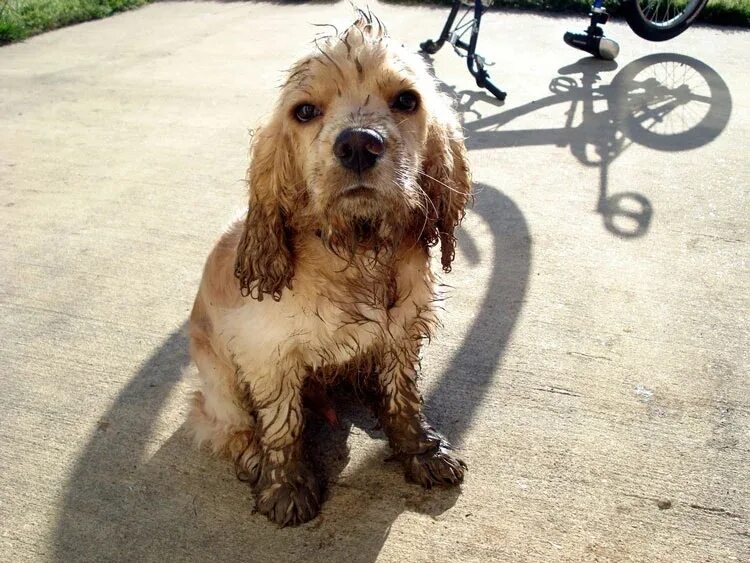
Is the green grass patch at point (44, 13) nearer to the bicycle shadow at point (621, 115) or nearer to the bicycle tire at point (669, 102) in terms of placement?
the bicycle shadow at point (621, 115)

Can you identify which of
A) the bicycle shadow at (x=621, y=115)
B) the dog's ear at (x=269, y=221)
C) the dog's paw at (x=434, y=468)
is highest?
the dog's ear at (x=269, y=221)

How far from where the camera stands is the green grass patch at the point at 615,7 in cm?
831

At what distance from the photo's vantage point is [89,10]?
10094 mm

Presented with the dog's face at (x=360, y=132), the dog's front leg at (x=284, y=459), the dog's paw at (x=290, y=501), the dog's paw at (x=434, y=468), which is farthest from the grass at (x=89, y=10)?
the dog's paw at (x=290, y=501)

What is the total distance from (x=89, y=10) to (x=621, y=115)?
26.1 ft

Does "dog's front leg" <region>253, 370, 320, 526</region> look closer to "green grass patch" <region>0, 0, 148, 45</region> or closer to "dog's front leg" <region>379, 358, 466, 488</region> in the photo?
"dog's front leg" <region>379, 358, 466, 488</region>

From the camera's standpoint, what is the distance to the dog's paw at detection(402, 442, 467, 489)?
2.73 metres

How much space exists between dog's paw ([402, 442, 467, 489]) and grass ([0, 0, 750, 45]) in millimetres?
7739

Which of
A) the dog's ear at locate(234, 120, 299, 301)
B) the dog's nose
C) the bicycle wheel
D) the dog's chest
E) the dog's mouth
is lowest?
the bicycle wheel

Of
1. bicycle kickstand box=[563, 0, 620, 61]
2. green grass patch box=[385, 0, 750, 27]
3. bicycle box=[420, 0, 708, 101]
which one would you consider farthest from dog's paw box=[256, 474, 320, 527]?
green grass patch box=[385, 0, 750, 27]

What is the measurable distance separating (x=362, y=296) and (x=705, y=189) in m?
3.43

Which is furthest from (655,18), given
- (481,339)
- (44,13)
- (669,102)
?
(44,13)

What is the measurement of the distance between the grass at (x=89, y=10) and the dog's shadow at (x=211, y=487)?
271 inches

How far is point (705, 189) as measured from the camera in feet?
16.0
